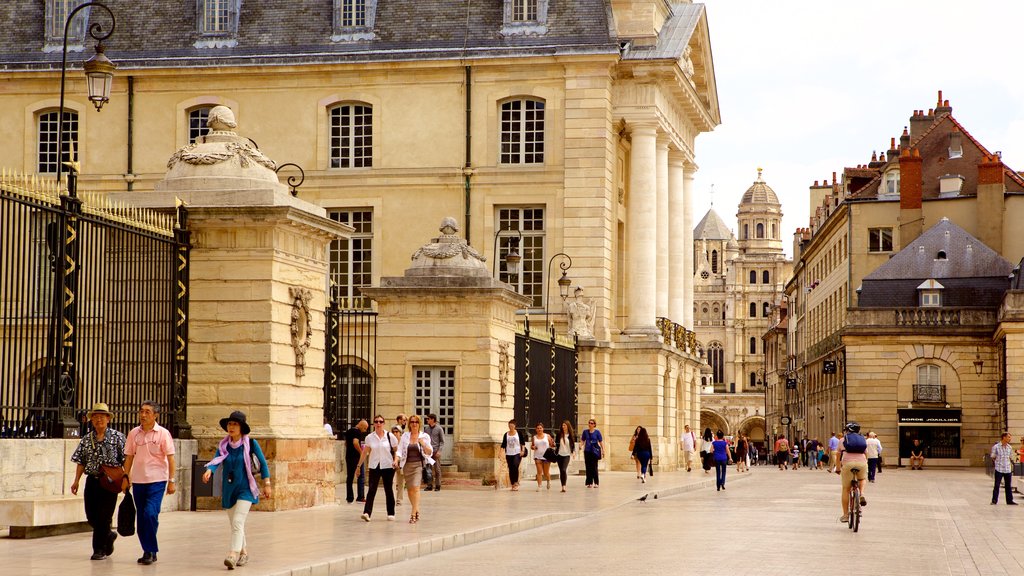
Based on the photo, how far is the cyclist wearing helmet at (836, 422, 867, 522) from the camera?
71.8ft

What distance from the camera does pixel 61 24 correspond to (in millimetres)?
48438

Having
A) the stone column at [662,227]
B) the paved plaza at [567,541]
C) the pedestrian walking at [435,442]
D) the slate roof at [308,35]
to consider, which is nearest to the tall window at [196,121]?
the slate roof at [308,35]

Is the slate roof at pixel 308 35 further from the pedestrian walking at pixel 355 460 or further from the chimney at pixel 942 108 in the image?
the chimney at pixel 942 108

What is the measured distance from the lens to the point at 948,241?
225ft

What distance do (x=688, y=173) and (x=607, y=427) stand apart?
12.9 metres

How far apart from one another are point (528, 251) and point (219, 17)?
450 inches

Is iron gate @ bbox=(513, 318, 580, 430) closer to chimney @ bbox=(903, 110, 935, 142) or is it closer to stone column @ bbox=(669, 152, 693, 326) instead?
stone column @ bbox=(669, 152, 693, 326)

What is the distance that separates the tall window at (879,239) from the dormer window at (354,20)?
35.2 meters

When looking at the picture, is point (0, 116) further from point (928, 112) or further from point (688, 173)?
point (928, 112)

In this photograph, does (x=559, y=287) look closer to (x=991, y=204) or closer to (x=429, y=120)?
(x=429, y=120)

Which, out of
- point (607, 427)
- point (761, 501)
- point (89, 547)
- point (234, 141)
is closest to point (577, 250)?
point (607, 427)

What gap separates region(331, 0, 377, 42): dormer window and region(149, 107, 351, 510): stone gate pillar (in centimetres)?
2735

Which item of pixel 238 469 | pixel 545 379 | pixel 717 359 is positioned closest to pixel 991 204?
pixel 545 379

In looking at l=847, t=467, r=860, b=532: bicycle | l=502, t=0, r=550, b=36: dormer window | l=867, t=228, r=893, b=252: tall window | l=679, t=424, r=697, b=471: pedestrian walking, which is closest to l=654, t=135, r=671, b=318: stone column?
l=679, t=424, r=697, b=471: pedestrian walking
